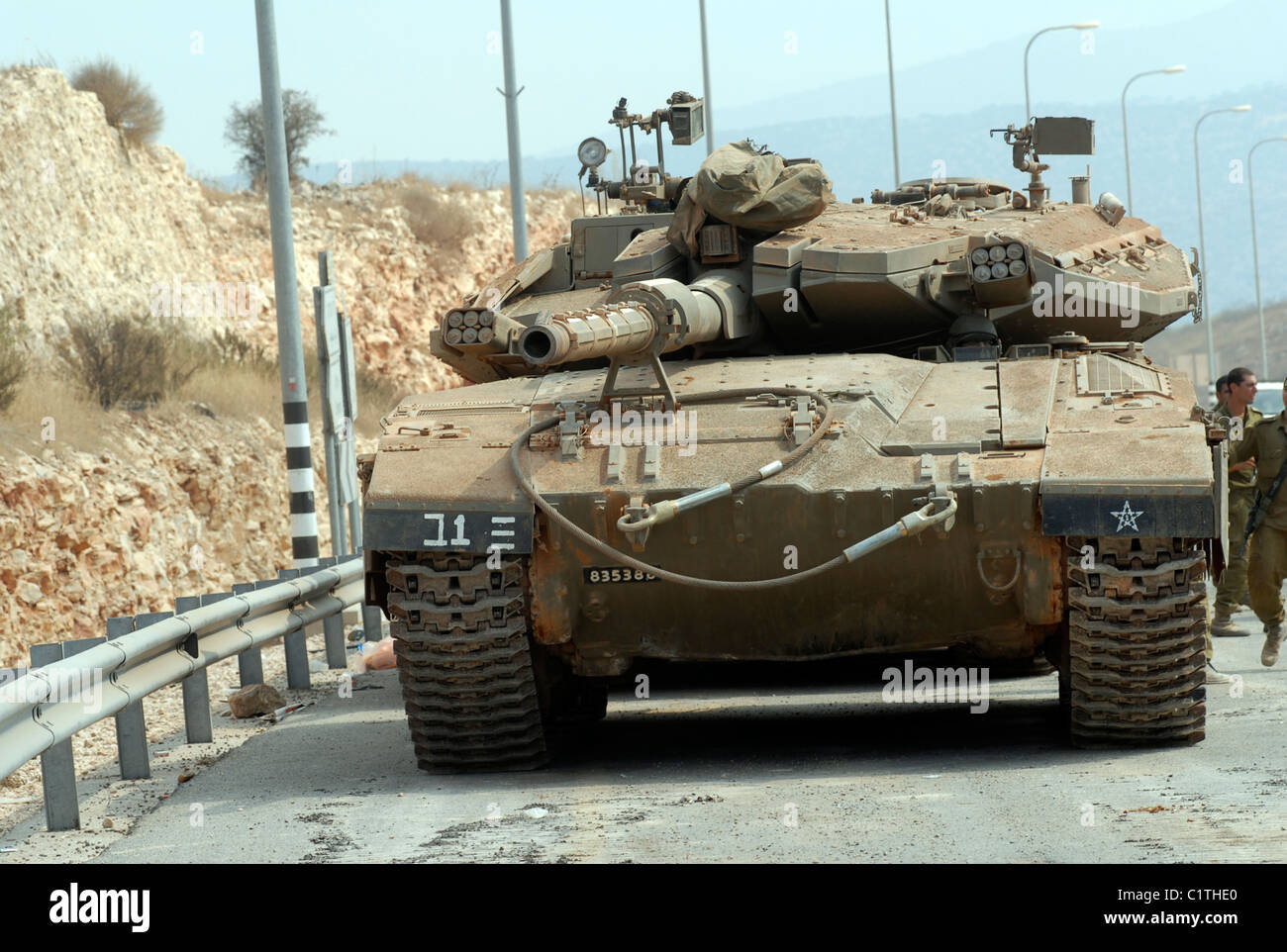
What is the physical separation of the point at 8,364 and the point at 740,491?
545 inches

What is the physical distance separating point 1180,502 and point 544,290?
561 cm

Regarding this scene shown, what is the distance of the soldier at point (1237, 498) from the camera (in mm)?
13242

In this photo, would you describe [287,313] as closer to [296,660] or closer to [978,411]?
[296,660]

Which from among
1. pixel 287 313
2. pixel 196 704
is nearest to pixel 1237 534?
pixel 196 704

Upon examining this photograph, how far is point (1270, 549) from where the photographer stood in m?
12.5

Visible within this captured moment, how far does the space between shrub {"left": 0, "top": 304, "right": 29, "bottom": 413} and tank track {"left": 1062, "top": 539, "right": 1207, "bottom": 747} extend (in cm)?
1390

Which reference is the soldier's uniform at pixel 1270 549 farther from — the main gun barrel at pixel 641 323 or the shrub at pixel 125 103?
the shrub at pixel 125 103

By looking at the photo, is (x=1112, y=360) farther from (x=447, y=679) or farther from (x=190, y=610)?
(x=190, y=610)

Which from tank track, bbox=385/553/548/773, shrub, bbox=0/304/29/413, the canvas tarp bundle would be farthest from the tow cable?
shrub, bbox=0/304/29/413

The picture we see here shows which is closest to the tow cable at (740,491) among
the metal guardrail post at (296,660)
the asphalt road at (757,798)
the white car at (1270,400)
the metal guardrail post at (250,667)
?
the asphalt road at (757,798)

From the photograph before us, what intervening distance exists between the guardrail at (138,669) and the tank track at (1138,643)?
13.8 feet

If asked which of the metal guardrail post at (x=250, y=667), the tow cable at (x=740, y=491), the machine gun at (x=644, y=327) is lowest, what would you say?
the metal guardrail post at (x=250, y=667)

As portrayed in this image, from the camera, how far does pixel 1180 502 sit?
810 centimetres

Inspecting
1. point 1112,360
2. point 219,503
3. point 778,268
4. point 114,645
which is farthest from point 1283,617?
point 219,503
